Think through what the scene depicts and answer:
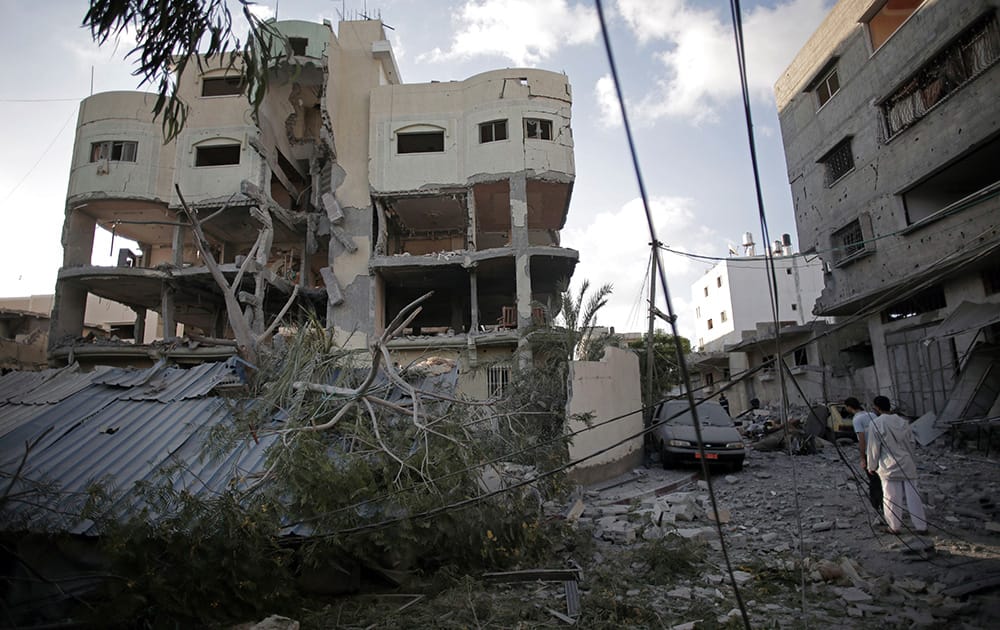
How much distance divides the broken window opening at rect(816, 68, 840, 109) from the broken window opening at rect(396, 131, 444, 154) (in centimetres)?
1301

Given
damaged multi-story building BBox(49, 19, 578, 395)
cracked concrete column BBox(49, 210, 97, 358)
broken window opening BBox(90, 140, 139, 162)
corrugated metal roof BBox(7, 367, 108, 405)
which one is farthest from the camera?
broken window opening BBox(90, 140, 139, 162)

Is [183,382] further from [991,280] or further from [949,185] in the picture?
[949,185]

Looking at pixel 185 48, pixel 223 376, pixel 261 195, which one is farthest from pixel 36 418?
pixel 261 195

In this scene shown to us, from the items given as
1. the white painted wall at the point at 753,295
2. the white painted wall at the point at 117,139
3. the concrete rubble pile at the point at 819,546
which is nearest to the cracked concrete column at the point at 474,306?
the concrete rubble pile at the point at 819,546

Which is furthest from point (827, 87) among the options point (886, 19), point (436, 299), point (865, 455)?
point (436, 299)

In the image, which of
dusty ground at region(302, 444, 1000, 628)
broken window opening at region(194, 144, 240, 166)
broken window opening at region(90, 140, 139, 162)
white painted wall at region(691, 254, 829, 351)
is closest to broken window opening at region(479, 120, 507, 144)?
broken window opening at region(194, 144, 240, 166)

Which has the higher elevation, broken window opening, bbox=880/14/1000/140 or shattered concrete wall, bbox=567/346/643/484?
broken window opening, bbox=880/14/1000/140

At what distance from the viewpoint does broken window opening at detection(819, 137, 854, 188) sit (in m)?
15.9

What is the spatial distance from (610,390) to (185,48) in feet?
32.8

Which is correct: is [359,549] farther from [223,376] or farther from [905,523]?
[905,523]

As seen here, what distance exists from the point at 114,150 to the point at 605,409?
21.7 meters

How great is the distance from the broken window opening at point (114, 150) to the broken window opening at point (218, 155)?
2.29m

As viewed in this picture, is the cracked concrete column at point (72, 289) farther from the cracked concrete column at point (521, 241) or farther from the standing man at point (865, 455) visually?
the standing man at point (865, 455)

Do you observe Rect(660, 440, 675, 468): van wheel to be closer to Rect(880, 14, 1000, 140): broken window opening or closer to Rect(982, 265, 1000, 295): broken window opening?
Rect(982, 265, 1000, 295): broken window opening
